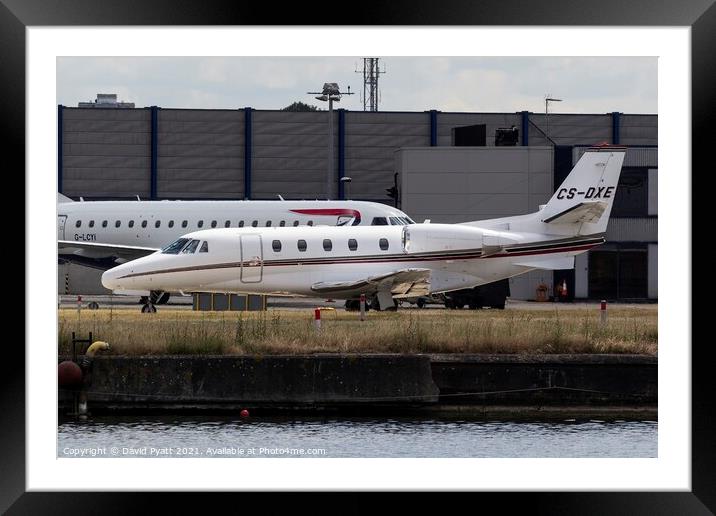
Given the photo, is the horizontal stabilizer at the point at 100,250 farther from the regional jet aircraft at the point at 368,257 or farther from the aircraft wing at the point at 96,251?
the regional jet aircraft at the point at 368,257

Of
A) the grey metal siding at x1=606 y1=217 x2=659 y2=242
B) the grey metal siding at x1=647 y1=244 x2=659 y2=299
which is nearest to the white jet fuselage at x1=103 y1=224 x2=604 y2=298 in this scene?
the grey metal siding at x1=647 y1=244 x2=659 y2=299

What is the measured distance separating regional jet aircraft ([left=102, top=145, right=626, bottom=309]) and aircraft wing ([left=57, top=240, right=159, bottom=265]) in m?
9.58

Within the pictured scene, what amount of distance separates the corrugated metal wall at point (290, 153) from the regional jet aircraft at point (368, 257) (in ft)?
99.8

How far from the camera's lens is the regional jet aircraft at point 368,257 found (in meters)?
32.0

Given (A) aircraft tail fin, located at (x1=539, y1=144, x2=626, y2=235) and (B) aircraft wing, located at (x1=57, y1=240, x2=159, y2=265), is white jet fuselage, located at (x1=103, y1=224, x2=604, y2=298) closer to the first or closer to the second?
(A) aircraft tail fin, located at (x1=539, y1=144, x2=626, y2=235)

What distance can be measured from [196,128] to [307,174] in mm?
6035

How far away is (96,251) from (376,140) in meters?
24.2

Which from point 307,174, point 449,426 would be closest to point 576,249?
point 449,426

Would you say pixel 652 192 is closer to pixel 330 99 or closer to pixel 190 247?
pixel 330 99

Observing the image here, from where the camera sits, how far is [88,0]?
423 inches

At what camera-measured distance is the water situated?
1956cm

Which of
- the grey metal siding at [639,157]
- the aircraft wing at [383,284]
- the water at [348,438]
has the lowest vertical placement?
the water at [348,438]

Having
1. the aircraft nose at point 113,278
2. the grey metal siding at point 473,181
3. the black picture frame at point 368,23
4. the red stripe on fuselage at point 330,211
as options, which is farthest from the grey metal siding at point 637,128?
the black picture frame at point 368,23

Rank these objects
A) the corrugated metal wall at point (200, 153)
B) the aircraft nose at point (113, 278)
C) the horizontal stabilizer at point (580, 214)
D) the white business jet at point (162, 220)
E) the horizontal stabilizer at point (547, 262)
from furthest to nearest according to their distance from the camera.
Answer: the corrugated metal wall at point (200, 153)
the white business jet at point (162, 220)
the horizontal stabilizer at point (547, 262)
the horizontal stabilizer at point (580, 214)
the aircraft nose at point (113, 278)
